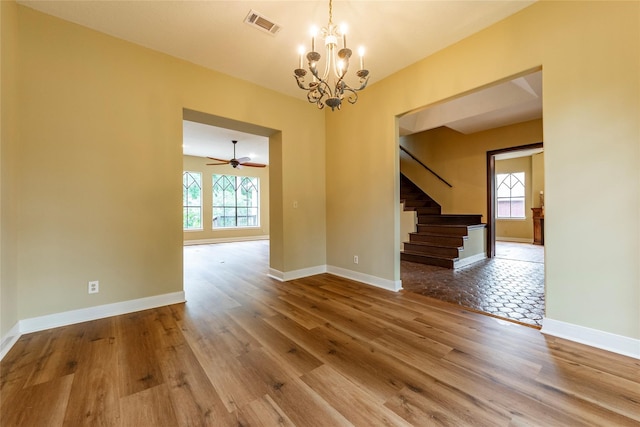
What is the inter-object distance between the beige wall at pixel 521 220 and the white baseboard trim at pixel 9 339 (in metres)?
10.7

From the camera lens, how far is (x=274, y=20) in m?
2.50

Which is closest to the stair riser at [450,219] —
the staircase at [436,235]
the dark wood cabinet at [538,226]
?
the staircase at [436,235]

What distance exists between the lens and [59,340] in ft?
7.12

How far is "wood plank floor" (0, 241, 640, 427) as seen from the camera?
1348 millimetres

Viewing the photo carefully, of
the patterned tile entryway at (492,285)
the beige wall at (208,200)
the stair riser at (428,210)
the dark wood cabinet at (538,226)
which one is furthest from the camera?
the beige wall at (208,200)

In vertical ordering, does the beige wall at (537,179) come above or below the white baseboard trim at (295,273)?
above

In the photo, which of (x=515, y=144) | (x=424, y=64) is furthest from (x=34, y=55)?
(x=515, y=144)

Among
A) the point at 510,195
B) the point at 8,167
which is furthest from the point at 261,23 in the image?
the point at 510,195

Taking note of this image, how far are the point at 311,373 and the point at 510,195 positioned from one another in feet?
31.2

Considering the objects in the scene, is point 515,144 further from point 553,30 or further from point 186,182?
point 186,182

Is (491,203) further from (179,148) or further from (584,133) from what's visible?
(179,148)

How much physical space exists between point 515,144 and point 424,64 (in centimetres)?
383

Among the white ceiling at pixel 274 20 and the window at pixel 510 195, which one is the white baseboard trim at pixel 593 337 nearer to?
the white ceiling at pixel 274 20

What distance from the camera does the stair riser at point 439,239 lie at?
16.1 ft
